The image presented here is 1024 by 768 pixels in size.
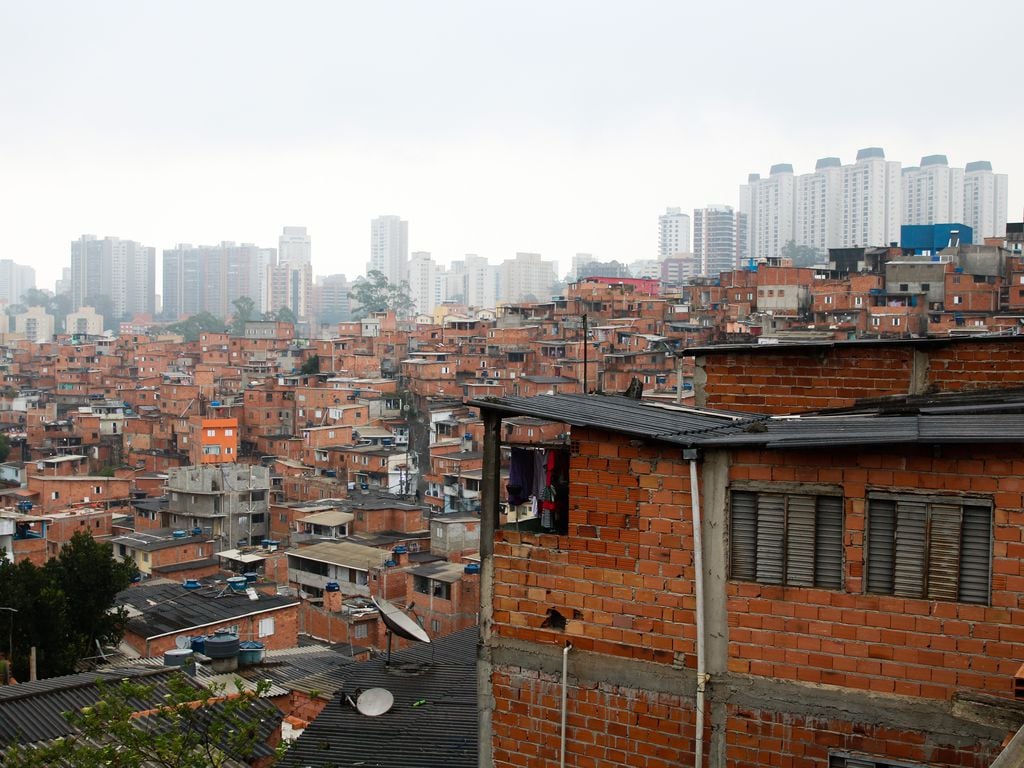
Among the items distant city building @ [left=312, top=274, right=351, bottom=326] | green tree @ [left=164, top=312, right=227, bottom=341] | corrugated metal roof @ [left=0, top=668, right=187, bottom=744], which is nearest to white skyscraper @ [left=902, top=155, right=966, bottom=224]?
green tree @ [left=164, top=312, right=227, bottom=341]

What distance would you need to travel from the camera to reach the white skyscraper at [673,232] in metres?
134

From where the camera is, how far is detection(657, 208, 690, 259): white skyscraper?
134250mm

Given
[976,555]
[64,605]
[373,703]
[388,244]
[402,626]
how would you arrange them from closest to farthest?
[976,555] → [373,703] → [402,626] → [64,605] → [388,244]

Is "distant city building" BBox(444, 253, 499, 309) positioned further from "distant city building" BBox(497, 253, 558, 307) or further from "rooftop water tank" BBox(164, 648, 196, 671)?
"rooftop water tank" BBox(164, 648, 196, 671)

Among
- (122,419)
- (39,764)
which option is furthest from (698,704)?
(122,419)

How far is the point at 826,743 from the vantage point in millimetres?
4547

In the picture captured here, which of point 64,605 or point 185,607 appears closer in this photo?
point 64,605

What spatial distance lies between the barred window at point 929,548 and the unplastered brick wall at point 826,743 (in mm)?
531

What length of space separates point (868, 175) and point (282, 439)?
76510 millimetres

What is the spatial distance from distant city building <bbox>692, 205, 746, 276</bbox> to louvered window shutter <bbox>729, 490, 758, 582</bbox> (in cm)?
10567

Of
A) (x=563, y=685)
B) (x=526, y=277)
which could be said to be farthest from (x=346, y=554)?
(x=526, y=277)

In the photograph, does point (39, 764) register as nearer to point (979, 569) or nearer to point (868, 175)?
point (979, 569)

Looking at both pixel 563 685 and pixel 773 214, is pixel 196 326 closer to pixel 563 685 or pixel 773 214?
pixel 773 214

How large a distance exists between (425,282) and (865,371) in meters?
132
